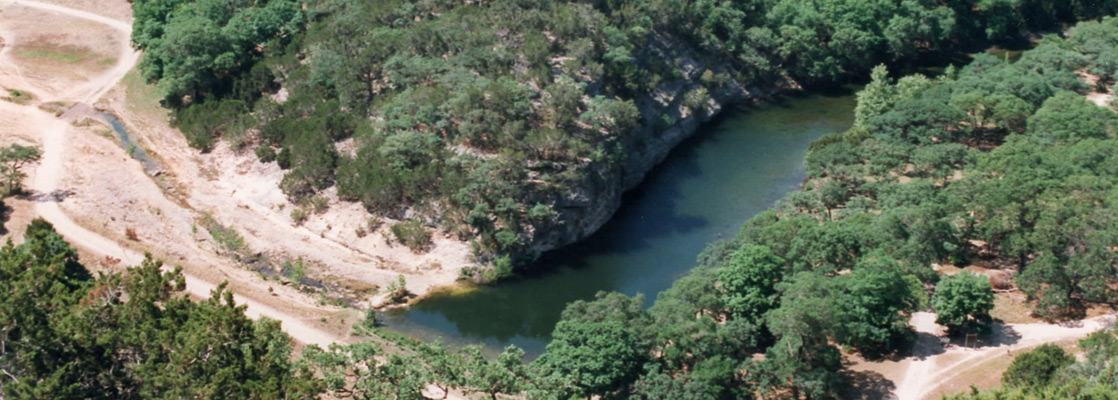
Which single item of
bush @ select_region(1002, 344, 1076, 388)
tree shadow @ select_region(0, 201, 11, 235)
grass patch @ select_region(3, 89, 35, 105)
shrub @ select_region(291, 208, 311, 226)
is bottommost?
shrub @ select_region(291, 208, 311, 226)

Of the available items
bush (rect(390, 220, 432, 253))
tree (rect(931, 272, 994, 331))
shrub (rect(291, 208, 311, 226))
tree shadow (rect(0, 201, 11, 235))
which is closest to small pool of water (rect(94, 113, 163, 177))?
tree shadow (rect(0, 201, 11, 235))

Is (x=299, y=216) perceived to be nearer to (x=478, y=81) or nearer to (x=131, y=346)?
(x=478, y=81)

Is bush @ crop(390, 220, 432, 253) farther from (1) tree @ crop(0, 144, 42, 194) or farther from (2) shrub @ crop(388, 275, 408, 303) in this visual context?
(1) tree @ crop(0, 144, 42, 194)

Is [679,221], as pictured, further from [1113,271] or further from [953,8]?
[953,8]

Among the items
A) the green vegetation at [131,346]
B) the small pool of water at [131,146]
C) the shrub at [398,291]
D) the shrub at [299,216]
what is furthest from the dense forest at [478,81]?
the green vegetation at [131,346]

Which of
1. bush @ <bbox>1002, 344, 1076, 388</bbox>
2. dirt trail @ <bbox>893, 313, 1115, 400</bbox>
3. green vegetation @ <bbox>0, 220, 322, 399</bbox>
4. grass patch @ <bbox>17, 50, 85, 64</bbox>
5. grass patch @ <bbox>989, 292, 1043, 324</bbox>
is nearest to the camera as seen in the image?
green vegetation @ <bbox>0, 220, 322, 399</bbox>

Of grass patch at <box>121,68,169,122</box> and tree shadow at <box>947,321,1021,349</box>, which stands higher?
tree shadow at <box>947,321,1021,349</box>
